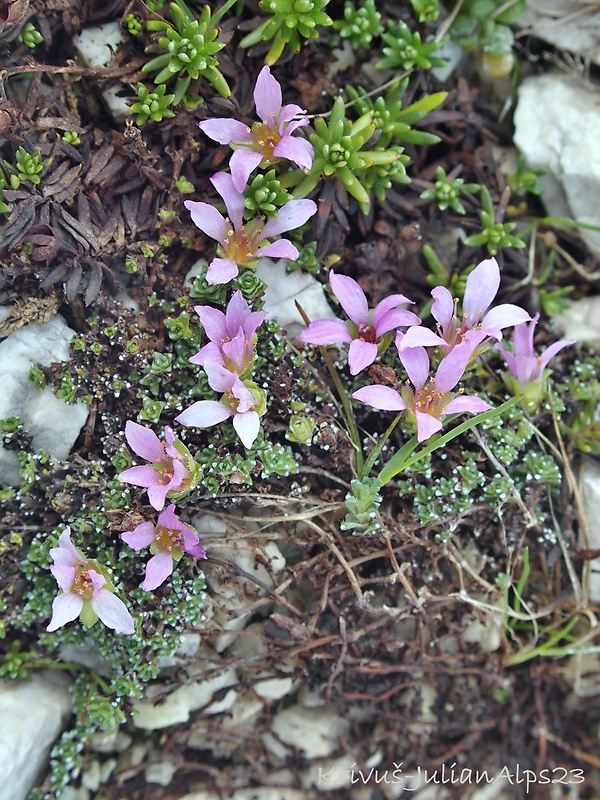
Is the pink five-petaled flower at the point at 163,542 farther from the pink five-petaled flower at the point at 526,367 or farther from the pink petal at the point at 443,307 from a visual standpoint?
the pink five-petaled flower at the point at 526,367

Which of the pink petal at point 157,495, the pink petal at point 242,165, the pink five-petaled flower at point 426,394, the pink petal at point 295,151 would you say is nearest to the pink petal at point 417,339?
the pink five-petaled flower at point 426,394

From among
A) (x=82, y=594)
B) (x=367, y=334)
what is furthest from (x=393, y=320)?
(x=82, y=594)

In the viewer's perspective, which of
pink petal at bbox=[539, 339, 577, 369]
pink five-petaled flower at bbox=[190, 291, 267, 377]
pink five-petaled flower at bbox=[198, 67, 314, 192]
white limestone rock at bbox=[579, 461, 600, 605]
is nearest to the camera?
pink five-petaled flower at bbox=[190, 291, 267, 377]

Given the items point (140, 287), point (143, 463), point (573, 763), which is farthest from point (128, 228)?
point (573, 763)

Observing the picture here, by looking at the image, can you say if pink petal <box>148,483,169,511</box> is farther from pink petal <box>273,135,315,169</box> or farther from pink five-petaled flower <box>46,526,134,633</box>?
pink petal <box>273,135,315,169</box>

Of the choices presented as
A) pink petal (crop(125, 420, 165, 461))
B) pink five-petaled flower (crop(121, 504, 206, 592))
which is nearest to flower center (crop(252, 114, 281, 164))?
pink petal (crop(125, 420, 165, 461))

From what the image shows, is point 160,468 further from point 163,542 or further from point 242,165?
point 242,165

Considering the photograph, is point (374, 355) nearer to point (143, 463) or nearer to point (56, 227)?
point (143, 463)
